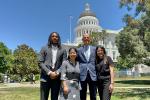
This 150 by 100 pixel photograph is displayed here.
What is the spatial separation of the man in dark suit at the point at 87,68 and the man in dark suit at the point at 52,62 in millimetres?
449

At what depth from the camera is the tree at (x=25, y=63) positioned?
172ft

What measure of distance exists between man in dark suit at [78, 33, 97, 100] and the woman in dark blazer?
139 mm

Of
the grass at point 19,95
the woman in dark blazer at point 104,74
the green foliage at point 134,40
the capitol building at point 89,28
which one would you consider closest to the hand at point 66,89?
the woman in dark blazer at point 104,74

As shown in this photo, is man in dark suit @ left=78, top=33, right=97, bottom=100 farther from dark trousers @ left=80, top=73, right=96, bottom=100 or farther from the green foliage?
the green foliage

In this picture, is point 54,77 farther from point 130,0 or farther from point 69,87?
point 130,0

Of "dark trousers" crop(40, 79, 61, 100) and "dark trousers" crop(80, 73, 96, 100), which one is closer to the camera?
"dark trousers" crop(40, 79, 61, 100)

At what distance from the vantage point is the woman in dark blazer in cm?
871

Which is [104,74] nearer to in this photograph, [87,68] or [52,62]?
[87,68]

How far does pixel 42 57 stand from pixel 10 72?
166 ft

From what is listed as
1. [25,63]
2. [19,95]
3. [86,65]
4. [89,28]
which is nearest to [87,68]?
[86,65]

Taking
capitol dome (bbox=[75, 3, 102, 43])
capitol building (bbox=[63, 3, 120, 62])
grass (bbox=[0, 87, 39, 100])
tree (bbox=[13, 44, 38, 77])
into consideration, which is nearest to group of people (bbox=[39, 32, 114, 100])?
grass (bbox=[0, 87, 39, 100])

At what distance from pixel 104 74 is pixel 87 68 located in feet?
1.54

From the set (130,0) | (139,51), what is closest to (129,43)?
(139,51)

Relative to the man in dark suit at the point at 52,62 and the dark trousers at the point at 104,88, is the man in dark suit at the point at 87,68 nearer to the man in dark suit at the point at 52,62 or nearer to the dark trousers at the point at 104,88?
the dark trousers at the point at 104,88
